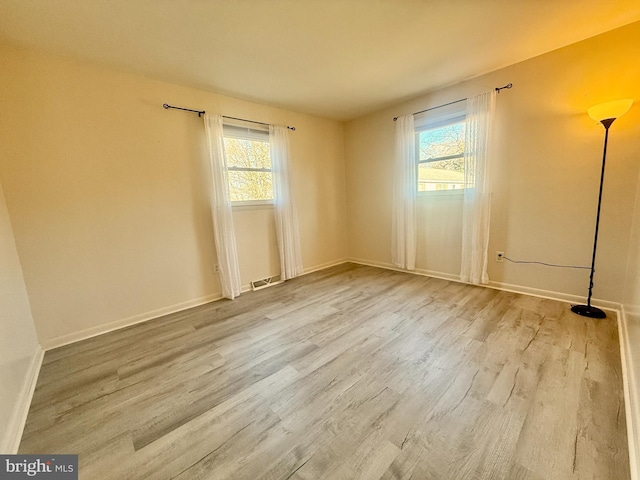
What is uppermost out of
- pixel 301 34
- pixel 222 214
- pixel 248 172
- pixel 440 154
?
pixel 301 34

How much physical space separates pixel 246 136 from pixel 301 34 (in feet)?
5.21

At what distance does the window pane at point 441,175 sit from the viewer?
3293mm

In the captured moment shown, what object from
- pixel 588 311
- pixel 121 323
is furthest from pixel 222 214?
pixel 588 311

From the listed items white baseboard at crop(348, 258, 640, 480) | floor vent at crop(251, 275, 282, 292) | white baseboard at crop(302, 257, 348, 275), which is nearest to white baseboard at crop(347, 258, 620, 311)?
white baseboard at crop(348, 258, 640, 480)

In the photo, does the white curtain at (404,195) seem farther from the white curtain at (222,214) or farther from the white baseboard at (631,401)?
the white curtain at (222,214)

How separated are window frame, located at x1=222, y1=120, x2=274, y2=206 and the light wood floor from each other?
1.58m

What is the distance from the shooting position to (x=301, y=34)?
2037mm

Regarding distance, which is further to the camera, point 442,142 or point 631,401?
point 442,142

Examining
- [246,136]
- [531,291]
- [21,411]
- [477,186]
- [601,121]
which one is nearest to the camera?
[21,411]

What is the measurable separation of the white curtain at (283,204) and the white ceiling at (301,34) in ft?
2.64

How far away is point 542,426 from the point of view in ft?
4.12

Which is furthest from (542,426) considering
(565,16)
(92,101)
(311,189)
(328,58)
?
(92,101)

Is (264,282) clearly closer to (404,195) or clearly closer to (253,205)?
(253,205)

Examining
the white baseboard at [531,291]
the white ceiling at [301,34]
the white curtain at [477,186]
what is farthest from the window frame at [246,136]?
the white curtain at [477,186]
